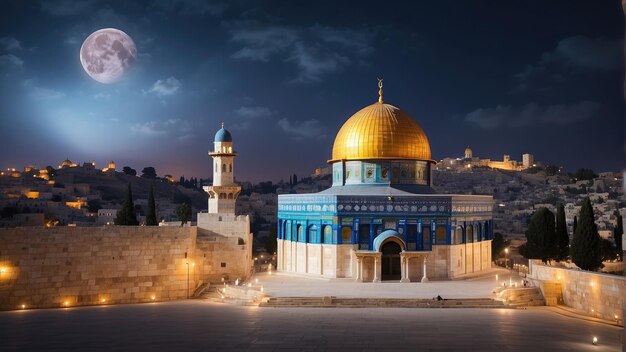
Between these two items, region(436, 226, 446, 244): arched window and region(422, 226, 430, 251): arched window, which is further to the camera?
region(436, 226, 446, 244): arched window

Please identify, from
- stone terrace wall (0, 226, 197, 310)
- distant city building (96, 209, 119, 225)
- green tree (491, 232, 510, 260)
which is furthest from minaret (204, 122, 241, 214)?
distant city building (96, 209, 119, 225)

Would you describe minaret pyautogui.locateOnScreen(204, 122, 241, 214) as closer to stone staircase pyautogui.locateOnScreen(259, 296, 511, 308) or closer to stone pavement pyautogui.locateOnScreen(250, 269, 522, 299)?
stone pavement pyautogui.locateOnScreen(250, 269, 522, 299)

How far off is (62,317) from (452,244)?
60.5ft

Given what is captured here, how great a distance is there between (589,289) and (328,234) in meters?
12.6

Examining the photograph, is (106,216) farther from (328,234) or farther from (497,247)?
(328,234)

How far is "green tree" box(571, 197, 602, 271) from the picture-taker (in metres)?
32.9

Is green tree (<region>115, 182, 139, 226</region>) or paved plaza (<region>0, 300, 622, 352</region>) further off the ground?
green tree (<region>115, 182, 139, 226</region>)

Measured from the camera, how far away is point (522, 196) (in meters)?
107

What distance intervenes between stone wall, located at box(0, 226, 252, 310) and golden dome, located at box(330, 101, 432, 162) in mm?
9139

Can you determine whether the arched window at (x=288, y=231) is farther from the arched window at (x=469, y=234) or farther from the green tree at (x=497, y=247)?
the green tree at (x=497, y=247)

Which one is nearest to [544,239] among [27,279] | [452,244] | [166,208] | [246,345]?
[452,244]

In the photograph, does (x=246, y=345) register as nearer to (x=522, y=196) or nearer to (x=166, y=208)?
(x=166, y=208)

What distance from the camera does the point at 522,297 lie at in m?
27.0

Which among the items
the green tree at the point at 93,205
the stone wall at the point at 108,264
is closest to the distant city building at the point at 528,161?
the green tree at the point at 93,205
